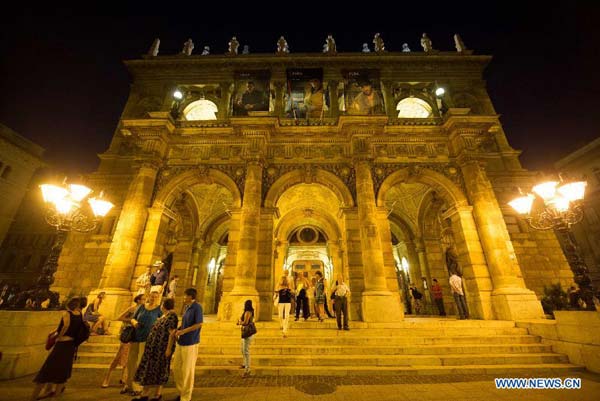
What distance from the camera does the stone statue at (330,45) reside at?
56.6 ft

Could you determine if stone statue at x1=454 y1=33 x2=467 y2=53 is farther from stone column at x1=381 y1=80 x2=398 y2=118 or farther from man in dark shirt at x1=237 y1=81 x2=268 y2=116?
man in dark shirt at x1=237 y1=81 x2=268 y2=116

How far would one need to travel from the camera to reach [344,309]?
26.2 feet

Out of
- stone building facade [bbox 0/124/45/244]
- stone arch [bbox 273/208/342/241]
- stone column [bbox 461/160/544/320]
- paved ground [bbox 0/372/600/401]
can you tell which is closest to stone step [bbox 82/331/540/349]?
paved ground [bbox 0/372/600/401]

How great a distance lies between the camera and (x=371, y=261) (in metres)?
9.96

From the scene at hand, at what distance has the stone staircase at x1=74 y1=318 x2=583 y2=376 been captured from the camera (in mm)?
5645

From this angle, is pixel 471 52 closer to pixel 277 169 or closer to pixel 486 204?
pixel 486 204

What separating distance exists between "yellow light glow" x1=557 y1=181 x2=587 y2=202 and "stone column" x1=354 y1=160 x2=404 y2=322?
571cm

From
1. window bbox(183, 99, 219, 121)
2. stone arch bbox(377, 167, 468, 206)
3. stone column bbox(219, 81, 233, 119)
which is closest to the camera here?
stone arch bbox(377, 167, 468, 206)

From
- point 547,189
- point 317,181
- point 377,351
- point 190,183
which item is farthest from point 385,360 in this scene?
point 190,183

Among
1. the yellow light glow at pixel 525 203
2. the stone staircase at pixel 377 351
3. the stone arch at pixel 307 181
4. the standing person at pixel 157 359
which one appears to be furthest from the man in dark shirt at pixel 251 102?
the yellow light glow at pixel 525 203

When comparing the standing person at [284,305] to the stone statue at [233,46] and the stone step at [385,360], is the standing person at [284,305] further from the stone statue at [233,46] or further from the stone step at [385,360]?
the stone statue at [233,46]

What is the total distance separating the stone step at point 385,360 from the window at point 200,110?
14473 mm

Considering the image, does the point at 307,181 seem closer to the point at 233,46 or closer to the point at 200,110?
the point at 200,110

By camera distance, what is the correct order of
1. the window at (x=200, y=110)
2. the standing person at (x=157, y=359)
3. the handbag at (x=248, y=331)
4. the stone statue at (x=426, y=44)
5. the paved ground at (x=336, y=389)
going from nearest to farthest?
the standing person at (x=157, y=359)
the paved ground at (x=336, y=389)
the handbag at (x=248, y=331)
the window at (x=200, y=110)
the stone statue at (x=426, y=44)
